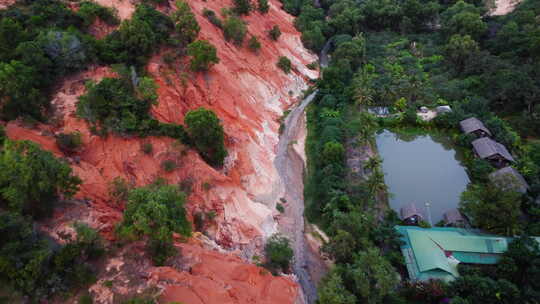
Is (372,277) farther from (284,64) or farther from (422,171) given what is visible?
(284,64)

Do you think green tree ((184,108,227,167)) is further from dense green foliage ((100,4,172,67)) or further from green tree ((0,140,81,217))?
green tree ((0,140,81,217))

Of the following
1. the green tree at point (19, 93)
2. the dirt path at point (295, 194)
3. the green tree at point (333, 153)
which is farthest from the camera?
the green tree at point (333, 153)

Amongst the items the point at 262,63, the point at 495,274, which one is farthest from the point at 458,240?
the point at 262,63

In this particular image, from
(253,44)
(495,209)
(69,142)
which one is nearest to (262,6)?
(253,44)

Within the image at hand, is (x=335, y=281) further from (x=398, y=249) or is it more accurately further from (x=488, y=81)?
(x=488, y=81)

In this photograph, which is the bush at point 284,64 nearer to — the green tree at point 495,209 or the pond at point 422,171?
the pond at point 422,171

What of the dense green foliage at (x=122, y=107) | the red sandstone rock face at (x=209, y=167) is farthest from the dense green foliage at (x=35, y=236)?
the dense green foliage at (x=122, y=107)

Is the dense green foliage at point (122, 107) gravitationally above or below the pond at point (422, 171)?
below
